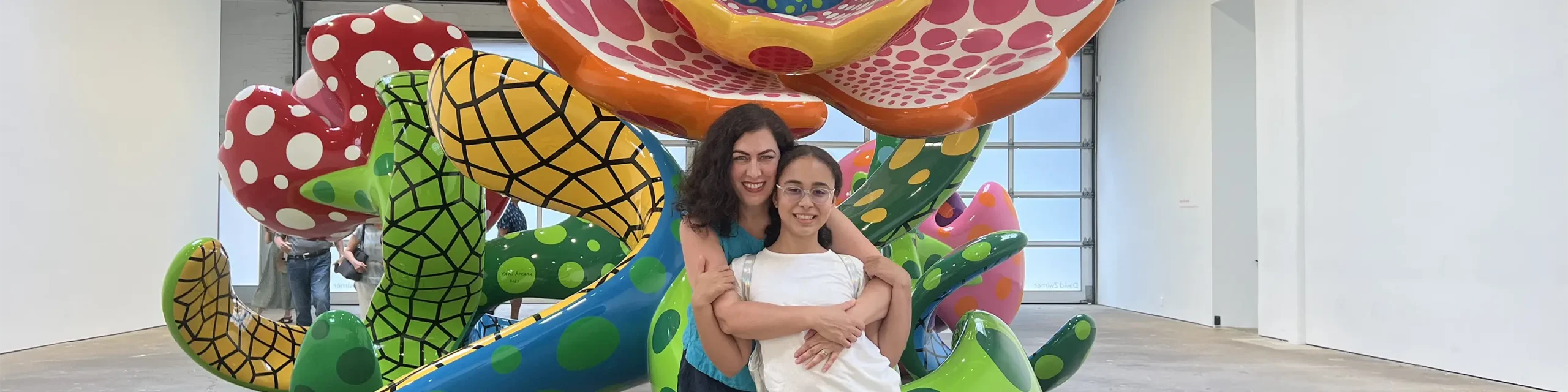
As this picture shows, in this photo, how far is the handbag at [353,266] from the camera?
3.72m

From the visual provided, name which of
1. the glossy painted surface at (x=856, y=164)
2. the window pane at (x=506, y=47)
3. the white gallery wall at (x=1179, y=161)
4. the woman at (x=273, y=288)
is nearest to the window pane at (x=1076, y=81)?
the white gallery wall at (x=1179, y=161)

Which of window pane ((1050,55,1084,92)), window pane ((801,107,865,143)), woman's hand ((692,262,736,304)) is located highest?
window pane ((1050,55,1084,92))

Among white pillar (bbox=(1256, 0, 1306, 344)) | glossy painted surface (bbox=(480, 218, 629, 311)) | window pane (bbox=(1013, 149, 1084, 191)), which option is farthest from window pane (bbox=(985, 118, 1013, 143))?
glossy painted surface (bbox=(480, 218, 629, 311))

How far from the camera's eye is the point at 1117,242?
1027 centimetres

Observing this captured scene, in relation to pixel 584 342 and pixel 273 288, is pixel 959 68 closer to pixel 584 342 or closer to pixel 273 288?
pixel 584 342

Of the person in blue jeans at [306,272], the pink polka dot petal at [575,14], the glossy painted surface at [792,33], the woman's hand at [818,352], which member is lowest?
the person in blue jeans at [306,272]

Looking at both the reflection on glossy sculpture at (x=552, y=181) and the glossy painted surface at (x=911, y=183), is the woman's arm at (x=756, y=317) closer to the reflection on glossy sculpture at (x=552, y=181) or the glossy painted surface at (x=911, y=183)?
the reflection on glossy sculpture at (x=552, y=181)

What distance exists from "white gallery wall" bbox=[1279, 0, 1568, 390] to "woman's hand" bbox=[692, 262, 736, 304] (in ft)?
15.5

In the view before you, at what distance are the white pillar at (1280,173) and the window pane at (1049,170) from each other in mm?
3995

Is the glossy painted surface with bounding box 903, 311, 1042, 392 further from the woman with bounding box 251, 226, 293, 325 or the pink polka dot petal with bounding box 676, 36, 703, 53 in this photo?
the woman with bounding box 251, 226, 293, 325

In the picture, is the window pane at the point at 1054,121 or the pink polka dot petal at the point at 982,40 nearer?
the pink polka dot petal at the point at 982,40

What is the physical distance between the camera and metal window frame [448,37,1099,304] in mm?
10859

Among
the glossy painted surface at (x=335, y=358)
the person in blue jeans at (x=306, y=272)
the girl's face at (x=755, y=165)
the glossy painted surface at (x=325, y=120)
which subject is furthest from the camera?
the person in blue jeans at (x=306, y=272)

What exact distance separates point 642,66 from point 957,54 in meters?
0.34
